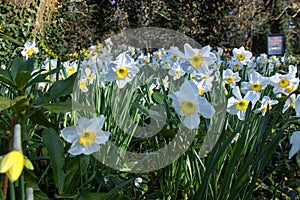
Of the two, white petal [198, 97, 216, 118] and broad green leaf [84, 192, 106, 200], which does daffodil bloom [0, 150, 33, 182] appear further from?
white petal [198, 97, 216, 118]

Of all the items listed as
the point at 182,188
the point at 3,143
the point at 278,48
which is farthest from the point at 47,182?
the point at 278,48

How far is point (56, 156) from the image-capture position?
754 millimetres

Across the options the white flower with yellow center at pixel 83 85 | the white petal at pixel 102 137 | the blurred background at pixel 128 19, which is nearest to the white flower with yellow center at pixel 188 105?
the white petal at pixel 102 137

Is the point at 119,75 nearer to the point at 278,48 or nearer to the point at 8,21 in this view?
the point at 8,21

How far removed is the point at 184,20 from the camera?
5.87 metres

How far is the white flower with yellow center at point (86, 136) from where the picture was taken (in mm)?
727

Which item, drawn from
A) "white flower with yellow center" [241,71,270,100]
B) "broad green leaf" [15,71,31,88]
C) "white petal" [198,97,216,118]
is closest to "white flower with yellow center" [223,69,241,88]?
"white flower with yellow center" [241,71,270,100]

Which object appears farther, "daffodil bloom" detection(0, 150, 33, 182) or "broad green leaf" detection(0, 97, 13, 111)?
"broad green leaf" detection(0, 97, 13, 111)

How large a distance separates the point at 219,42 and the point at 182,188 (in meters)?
4.64

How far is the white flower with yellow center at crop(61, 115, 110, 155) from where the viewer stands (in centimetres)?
73

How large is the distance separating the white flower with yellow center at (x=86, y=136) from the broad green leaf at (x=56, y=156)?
36mm

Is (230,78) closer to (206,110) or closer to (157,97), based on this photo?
(157,97)

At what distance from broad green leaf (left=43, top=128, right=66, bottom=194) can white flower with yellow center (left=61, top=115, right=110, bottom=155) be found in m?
0.04

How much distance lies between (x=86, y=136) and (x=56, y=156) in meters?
0.07
